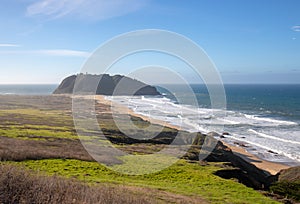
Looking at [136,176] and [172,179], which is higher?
[136,176]

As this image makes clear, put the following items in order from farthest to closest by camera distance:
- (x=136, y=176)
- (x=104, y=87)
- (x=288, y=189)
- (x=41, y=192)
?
(x=104, y=87)
(x=288, y=189)
(x=136, y=176)
(x=41, y=192)

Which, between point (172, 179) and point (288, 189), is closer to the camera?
point (172, 179)

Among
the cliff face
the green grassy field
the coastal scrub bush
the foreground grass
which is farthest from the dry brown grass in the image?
the cliff face

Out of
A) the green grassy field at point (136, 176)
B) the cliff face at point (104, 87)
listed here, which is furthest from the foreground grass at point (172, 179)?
the cliff face at point (104, 87)

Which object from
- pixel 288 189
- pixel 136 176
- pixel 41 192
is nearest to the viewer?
pixel 41 192

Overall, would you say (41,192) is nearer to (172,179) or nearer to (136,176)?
(136,176)

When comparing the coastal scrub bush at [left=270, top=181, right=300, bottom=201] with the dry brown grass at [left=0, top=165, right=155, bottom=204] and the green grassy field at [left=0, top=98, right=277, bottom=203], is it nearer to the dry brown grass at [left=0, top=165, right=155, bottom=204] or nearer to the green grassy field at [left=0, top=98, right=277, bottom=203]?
the green grassy field at [left=0, top=98, right=277, bottom=203]

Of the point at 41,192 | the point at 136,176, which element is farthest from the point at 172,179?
the point at 41,192

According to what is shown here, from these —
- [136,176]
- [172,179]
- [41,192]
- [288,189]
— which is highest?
[41,192]

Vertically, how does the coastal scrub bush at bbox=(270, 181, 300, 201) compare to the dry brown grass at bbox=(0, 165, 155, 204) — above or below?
below

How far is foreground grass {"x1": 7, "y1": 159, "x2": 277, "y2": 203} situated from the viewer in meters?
16.2

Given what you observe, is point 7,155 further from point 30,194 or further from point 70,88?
point 70,88

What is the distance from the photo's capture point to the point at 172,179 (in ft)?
65.7

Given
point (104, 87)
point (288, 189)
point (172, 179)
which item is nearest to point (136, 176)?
point (172, 179)
